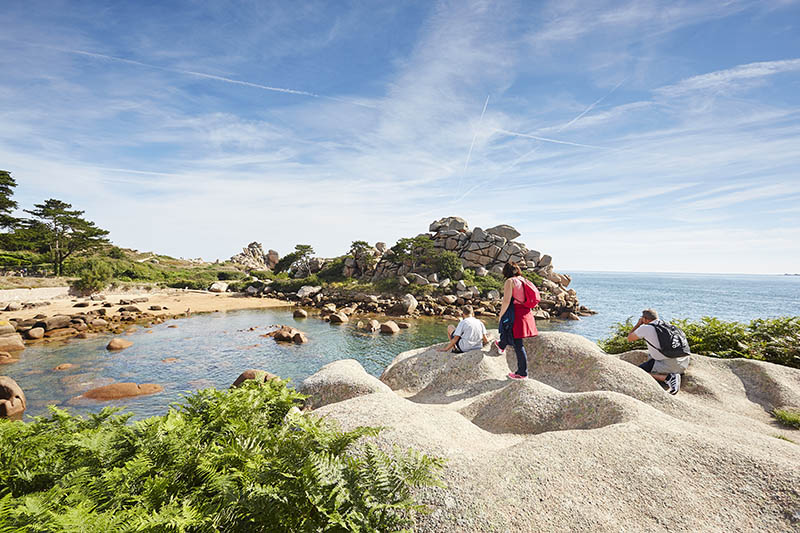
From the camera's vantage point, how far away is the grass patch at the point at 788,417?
6.46 m

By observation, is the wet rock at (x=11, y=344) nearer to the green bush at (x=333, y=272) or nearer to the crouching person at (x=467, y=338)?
the crouching person at (x=467, y=338)

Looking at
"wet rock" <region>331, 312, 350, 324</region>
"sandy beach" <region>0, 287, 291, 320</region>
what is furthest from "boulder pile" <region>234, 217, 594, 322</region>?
"sandy beach" <region>0, 287, 291, 320</region>

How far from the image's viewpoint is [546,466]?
397cm

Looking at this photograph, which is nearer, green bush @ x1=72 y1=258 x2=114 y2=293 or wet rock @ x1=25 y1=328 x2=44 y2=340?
wet rock @ x1=25 y1=328 x2=44 y2=340

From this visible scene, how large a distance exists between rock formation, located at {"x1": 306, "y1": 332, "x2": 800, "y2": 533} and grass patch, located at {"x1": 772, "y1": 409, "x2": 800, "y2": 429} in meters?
0.24

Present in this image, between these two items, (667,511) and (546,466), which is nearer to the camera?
(667,511)

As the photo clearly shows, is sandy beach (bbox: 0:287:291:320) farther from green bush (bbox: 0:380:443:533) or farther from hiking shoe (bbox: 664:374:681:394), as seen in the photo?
hiking shoe (bbox: 664:374:681:394)

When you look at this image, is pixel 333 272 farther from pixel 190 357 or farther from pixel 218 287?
pixel 190 357

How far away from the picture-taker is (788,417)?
654 cm

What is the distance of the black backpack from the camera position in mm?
7574

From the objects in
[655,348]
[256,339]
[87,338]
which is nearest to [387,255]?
[256,339]

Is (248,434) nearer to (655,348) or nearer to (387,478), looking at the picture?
(387,478)

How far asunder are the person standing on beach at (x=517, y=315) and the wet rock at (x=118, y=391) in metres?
13.7

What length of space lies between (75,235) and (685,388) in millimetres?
61729
